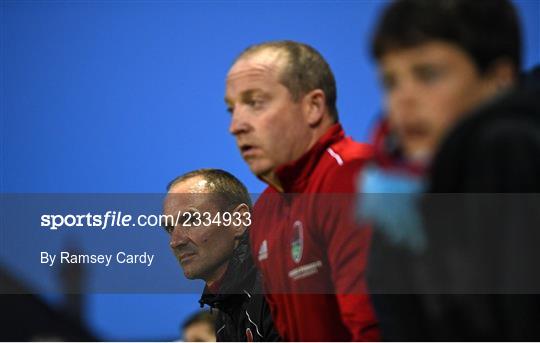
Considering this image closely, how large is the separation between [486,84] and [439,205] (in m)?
0.12

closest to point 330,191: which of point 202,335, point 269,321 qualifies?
point 269,321

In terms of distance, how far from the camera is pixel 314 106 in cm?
180

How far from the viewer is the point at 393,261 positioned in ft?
2.82

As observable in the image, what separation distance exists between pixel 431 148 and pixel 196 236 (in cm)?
198

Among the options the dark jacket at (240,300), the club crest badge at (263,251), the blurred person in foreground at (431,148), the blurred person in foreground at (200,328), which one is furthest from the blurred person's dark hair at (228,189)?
the blurred person in foreground at (431,148)

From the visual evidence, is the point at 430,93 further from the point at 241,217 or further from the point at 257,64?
the point at 241,217

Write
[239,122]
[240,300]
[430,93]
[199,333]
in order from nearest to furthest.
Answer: [430,93], [239,122], [240,300], [199,333]

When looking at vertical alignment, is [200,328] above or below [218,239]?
below

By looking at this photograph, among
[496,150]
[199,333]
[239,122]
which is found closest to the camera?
[496,150]

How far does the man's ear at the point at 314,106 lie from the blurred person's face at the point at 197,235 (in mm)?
953

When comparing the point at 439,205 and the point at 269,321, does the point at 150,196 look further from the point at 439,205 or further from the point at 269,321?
the point at 439,205

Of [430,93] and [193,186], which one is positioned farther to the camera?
[193,186]

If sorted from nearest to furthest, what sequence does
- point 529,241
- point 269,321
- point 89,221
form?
1. point 529,241
2. point 269,321
3. point 89,221

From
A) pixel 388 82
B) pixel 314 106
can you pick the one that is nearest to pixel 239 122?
pixel 314 106
